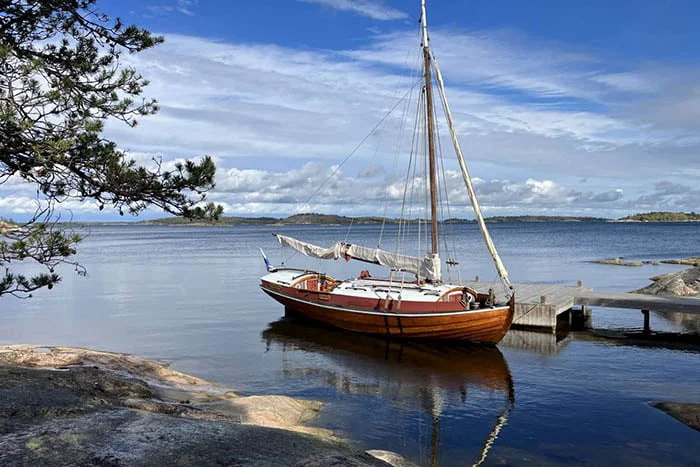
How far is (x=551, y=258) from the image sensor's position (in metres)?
71.1

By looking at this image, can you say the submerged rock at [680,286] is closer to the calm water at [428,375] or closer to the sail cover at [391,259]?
the calm water at [428,375]

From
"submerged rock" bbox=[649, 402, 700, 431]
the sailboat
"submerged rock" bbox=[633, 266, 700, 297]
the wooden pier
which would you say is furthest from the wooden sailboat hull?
"submerged rock" bbox=[633, 266, 700, 297]

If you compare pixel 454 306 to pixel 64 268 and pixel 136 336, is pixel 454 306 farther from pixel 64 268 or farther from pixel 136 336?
pixel 64 268

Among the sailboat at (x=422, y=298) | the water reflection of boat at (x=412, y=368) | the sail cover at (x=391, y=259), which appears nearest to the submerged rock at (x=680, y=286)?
the sailboat at (x=422, y=298)

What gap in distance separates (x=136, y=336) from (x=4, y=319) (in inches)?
408

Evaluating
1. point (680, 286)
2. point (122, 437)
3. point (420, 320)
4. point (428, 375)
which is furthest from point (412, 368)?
point (680, 286)

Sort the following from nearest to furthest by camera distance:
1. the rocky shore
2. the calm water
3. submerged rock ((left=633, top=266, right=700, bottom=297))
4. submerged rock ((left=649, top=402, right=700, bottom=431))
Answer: the rocky shore → the calm water → submerged rock ((left=649, top=402, right=700, bottom=431)) → submerged rock ((left=633, top=266, right=700, bottom=297))

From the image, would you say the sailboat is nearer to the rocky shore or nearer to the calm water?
the calm water

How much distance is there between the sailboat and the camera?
23667 millimetres

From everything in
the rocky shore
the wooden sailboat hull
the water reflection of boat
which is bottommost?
the water reflection of boat

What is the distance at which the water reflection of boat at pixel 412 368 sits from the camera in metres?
17.3

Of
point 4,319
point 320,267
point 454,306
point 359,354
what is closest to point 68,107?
point 359,354

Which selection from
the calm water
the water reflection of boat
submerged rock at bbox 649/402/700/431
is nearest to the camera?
the calm water

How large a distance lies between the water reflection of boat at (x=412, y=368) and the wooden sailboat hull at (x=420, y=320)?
475 millimetres
